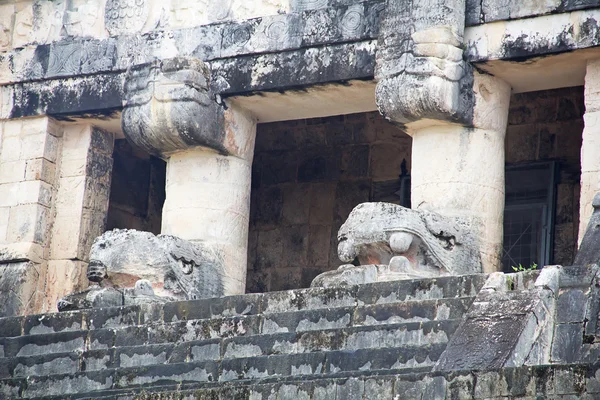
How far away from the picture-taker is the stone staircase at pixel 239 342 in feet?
35.6

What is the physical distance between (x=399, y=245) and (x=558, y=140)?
444 cm

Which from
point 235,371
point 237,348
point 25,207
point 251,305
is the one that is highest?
point 25,207

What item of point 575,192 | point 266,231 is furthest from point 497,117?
point 266,231

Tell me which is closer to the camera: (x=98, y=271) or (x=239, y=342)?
(x=239, y=342)

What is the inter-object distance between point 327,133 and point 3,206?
411cm

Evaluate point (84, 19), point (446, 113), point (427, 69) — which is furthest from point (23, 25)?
point (446, 113)

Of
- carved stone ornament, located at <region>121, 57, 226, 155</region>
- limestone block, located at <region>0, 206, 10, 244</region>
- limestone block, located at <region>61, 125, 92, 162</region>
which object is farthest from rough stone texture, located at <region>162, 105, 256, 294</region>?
limestone block, located at <region>0, 206, 10, 244</region>

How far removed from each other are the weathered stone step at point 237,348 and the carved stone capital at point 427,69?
335 cm

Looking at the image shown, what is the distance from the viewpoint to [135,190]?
1830 cm

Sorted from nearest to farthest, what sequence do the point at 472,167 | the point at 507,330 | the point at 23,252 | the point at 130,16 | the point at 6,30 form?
the point at 507,330
the point at 472,167
the point at 23,252
the point at 130,16
the point at 6,30

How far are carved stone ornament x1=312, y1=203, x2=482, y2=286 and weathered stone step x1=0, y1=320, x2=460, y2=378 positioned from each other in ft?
5.00

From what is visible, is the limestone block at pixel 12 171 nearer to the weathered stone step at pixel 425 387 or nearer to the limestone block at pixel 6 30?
the limestone block at pixel 6 30

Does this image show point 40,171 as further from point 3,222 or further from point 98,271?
point 98,271

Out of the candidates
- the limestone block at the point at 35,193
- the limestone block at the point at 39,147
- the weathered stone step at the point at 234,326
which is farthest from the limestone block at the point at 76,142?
the weathered stone step at the point at 234,326
